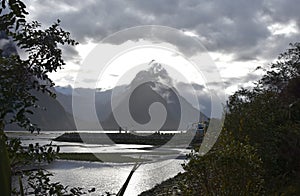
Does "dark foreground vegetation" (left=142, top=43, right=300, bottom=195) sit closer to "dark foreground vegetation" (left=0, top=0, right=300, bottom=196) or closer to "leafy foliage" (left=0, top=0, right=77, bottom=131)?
"dark foreground vegetation" (left=0, top=0, right=300, bottom=196)

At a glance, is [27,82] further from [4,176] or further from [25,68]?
[4,176]

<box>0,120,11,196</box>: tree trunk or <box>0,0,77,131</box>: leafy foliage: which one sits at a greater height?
<box>0,0,77,131</box>: leafy foliage

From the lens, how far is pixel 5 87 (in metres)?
2.19

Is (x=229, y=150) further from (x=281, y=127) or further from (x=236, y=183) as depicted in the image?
(x=281, y=127)

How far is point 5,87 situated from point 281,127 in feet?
25.0

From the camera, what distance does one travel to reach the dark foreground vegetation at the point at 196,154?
2.15 m

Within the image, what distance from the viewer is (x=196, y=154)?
5406mm

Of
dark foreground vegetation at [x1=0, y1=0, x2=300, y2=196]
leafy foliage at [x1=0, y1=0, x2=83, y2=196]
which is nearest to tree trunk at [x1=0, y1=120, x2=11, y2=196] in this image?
dark foreground vegetation at [x1=0, y1=0, x2=300, y2=196]

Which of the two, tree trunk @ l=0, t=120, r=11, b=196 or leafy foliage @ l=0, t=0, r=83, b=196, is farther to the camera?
leafy foliage @ l=0, t=0, r=83, b=196

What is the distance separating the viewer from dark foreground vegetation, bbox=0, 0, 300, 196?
2.15 meters

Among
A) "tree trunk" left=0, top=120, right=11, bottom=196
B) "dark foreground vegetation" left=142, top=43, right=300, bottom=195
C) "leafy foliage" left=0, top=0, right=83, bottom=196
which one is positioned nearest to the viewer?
"tree trunk" left=0, top=120, right=11, bottom=196

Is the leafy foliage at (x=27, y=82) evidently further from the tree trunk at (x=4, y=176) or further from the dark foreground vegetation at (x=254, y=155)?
the dark foreground vegetation at (x=254, y=155)

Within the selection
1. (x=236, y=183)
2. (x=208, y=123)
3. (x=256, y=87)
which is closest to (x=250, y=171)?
(x=236, y=183)

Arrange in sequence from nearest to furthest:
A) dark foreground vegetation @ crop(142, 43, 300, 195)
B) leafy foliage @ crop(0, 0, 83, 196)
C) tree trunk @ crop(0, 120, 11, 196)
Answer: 1. tree trunk @ crop(0, 120, 11, 196)
2. leafy foliage @ crop(0, 0, 83, 196)
3. dark foreground vegetation @ crop(142, 43, 300, 195)
